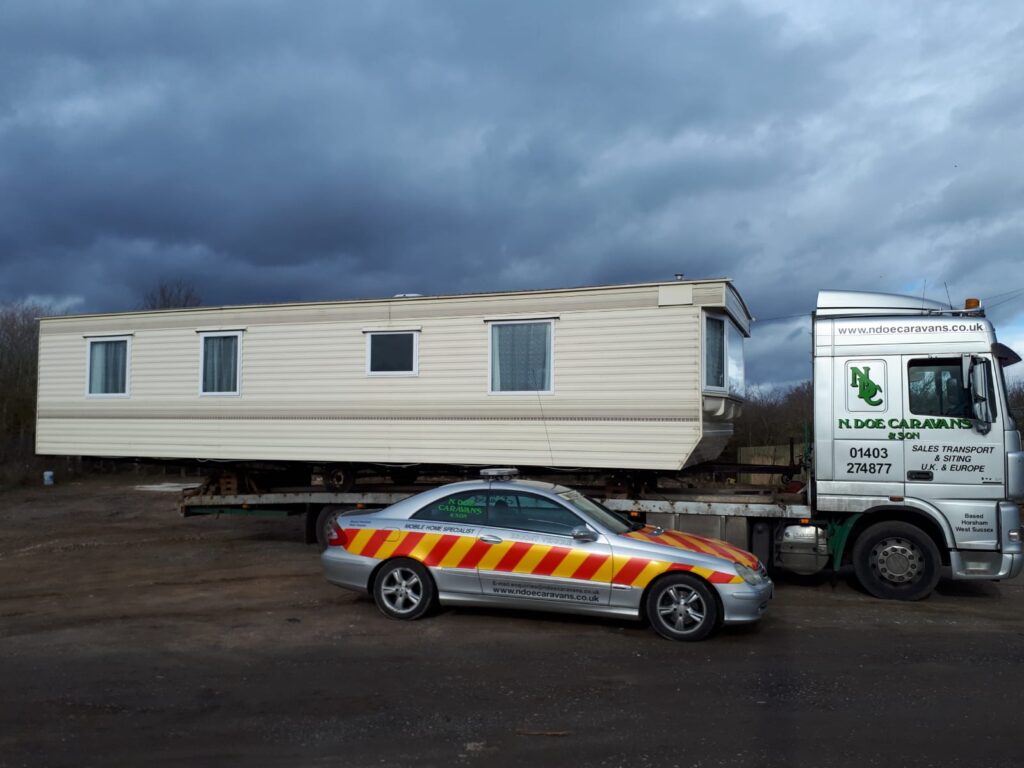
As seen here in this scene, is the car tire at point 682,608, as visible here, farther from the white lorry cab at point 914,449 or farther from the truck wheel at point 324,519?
the truck wheel at point 324,519

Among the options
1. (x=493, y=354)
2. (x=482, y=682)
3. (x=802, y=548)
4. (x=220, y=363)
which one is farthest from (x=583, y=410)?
(x=220, y=363)

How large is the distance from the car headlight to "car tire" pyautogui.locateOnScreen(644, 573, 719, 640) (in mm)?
294

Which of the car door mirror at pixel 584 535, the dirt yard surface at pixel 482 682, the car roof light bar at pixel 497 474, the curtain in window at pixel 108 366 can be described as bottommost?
the dirt yard surface at pixel 482 682

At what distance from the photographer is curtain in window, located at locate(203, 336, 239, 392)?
1202cm

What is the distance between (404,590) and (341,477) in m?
4.00

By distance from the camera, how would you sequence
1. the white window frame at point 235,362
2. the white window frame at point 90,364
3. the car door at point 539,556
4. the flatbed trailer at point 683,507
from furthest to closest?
the white window frame at point 90,364
the white window frame at point 235,362
the flatbed trailer at point 683,507
the car door at point 539,556

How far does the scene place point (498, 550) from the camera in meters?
7.83

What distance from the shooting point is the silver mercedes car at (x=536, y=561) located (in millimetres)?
7309

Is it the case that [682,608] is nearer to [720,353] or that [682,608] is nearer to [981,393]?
[981,393]

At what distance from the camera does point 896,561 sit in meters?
9.06

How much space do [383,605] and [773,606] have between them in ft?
12.7

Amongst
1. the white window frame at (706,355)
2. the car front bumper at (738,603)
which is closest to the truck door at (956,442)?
the white window frame at (706,355)

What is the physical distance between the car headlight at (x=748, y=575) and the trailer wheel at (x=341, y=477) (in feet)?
19.2

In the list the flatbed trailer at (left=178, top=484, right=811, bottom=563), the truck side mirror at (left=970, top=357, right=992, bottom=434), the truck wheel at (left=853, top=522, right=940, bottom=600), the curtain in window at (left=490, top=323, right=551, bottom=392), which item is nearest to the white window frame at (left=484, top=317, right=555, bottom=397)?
the curtain in window at (left=490, top=323, right=551, bottom=392)
